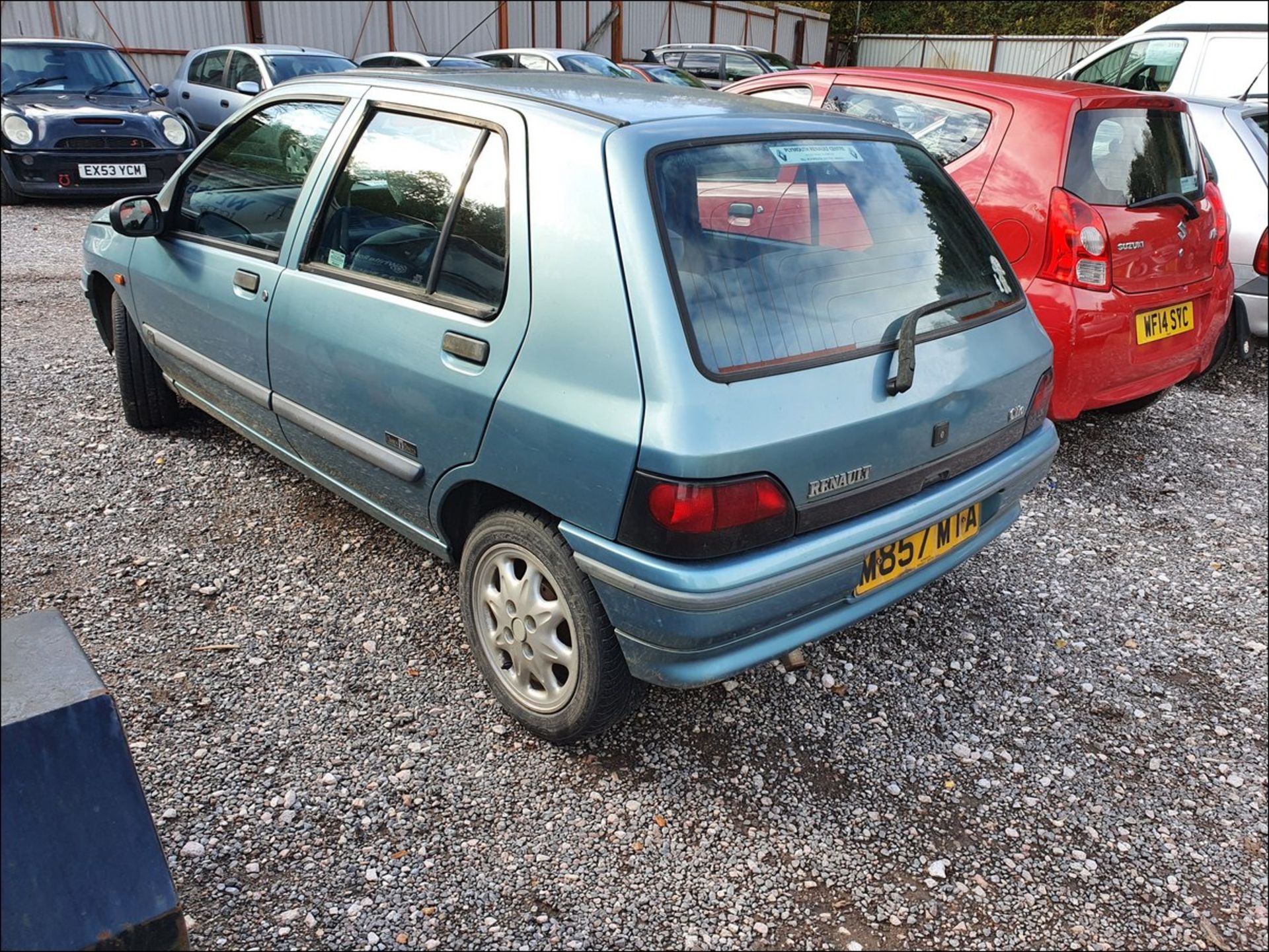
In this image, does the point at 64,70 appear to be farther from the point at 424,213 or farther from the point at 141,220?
the point at 424,213

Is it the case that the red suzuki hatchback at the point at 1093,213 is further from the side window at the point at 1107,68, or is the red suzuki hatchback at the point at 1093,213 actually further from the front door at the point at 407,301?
the side window at the point at 1107,68

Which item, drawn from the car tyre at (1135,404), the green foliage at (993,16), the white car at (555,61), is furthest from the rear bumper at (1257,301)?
the green foliage at (993,16)

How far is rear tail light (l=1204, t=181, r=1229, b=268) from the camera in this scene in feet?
15.6

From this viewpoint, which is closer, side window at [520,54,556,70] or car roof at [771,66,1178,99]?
car roof at [771,66,1178,99]

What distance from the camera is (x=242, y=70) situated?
11.9 meters

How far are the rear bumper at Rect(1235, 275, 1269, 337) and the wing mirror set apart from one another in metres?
5.83

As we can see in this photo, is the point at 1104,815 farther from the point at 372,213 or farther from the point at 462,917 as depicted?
the point at 372,213

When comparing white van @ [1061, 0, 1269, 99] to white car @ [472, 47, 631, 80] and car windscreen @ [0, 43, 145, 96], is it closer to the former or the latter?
white car @ [472, 47, 631, 80]

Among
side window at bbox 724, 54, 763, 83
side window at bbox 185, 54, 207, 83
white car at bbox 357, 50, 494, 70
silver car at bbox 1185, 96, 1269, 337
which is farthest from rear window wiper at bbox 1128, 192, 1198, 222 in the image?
side window at bbox 724, 54, 763, 83

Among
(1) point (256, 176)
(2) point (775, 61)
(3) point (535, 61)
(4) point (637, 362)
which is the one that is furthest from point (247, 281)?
(2) point (775, 61)

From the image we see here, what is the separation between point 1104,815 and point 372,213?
2686 mm

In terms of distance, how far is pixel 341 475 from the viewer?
321cm

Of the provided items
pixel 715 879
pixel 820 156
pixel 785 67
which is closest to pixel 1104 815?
pixel 715 879

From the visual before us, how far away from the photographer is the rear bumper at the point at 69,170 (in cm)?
924
